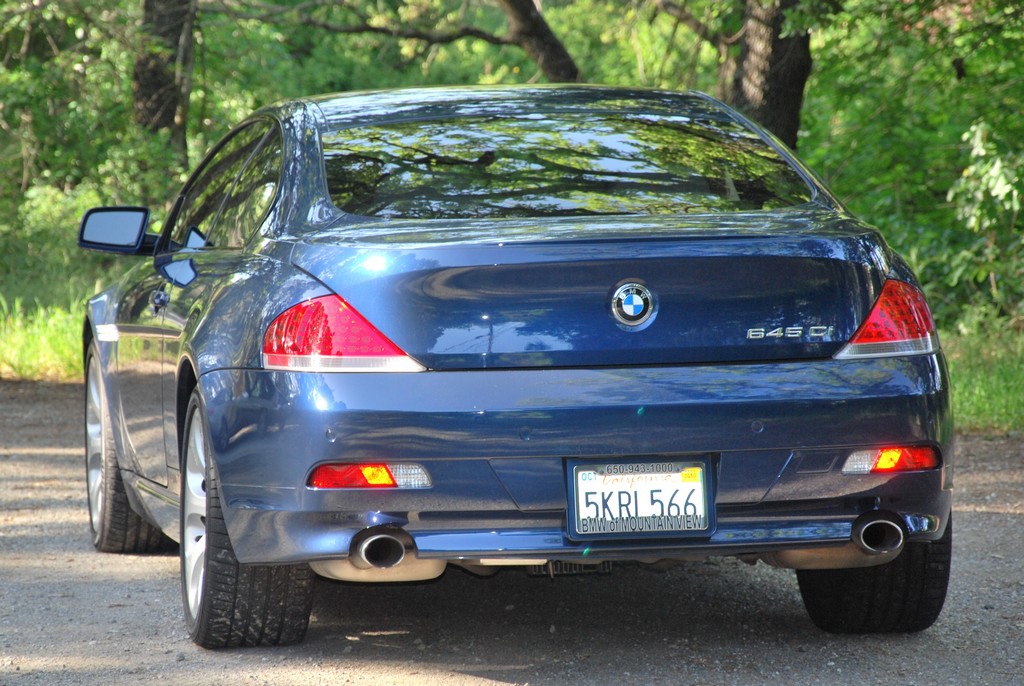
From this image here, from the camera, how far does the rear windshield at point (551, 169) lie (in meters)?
4.01

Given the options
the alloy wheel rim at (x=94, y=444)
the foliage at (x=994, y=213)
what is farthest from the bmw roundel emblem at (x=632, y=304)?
the foliage at (x=994, y=213)

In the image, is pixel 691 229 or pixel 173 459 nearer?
pixel 691 229

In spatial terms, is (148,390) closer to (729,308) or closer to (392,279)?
(392,279)

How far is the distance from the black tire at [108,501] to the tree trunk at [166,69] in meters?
8.98

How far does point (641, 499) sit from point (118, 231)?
2.66 metres

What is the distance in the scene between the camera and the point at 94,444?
20.0 feet

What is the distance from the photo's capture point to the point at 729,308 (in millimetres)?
3584

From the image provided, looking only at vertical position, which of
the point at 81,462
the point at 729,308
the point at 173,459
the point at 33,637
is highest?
the point at 729,308

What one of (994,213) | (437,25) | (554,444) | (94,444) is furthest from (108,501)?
(437,25)

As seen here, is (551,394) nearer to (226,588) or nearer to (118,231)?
(226,588)

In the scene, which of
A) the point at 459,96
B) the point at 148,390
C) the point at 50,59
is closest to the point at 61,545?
the point at 148,390

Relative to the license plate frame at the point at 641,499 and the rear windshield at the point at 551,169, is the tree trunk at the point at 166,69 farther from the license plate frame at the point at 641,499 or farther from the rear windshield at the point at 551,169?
the license plate frame at the point at 641,499

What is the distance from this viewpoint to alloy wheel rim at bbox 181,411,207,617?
13.5 feet

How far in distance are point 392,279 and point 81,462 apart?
542 centimetres
